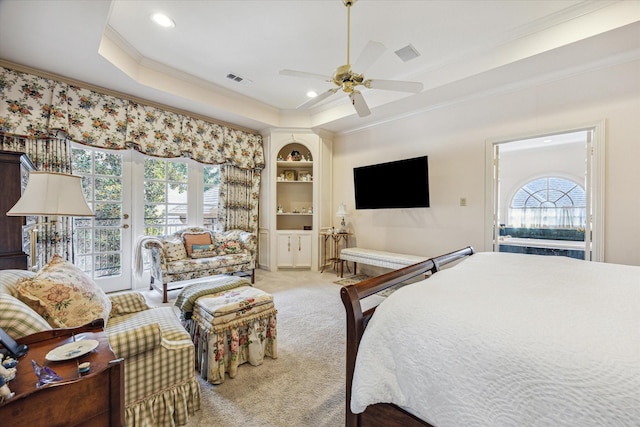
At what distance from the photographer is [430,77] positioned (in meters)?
3.48

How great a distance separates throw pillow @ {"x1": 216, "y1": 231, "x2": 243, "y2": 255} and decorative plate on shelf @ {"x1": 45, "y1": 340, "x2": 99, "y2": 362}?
3.31m

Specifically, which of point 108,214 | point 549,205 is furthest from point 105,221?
point 549,205

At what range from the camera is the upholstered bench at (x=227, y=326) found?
183 centimetres

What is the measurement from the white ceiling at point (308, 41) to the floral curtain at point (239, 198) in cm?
137

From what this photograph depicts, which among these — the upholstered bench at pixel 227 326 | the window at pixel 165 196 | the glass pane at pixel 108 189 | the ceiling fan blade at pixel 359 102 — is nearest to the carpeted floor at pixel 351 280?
the upholstered bench at pixel 227 326

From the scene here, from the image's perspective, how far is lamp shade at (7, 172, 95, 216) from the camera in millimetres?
1415

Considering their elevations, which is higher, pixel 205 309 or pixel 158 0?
pixel 158 0

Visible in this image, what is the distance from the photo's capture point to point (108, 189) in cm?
369

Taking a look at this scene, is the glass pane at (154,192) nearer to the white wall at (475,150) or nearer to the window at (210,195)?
the window at (210,195)

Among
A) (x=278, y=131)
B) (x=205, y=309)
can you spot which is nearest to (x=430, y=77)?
(x=278, y=131)

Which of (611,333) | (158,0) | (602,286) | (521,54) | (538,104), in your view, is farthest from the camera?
(538,104)

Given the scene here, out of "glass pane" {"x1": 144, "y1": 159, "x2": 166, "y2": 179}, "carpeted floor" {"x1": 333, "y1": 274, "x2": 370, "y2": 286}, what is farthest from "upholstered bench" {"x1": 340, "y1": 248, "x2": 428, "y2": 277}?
"glass pane" {"x1": 144, "y1": 159, "x2": 166, "y2": 179}

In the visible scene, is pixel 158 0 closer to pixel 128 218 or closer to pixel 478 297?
pixel 128 218

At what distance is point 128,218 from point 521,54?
5181mm
